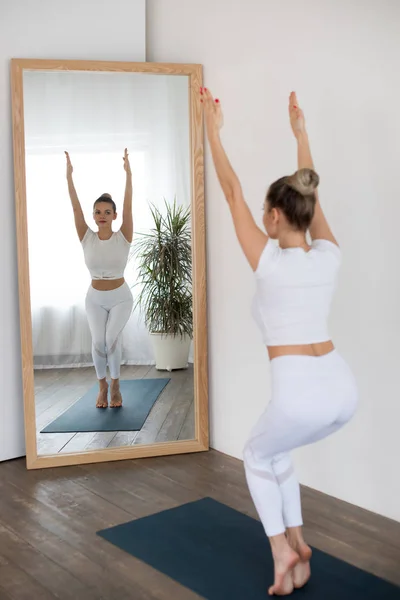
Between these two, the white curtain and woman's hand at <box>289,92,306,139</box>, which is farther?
the white curtain

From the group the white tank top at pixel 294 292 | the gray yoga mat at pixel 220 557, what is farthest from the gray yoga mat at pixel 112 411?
the white tank top at pixel 294 292

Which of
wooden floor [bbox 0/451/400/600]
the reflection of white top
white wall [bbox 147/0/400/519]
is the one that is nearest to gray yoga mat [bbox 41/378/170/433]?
wooden floor [bbox 0/451/400/600]

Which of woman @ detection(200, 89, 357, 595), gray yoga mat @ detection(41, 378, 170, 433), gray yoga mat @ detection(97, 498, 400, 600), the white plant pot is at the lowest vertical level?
gray yoga mat @ detection(97, 498, 400, 600)

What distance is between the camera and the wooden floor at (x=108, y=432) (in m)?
3.71

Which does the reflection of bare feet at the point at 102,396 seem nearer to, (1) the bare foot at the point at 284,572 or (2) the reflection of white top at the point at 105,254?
(2) the reflection of white top at the point at 105,254

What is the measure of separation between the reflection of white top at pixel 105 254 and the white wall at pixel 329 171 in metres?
0.50

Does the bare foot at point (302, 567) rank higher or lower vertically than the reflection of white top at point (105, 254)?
lower

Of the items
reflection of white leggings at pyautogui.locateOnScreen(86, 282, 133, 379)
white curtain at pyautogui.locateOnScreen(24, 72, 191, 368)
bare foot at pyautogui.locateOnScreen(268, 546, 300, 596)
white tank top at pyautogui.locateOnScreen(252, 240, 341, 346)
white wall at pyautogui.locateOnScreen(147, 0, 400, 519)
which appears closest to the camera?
white tank top at pyautogui.locateOnScreen(252, 240, 341, 346)

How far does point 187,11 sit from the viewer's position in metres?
3.84

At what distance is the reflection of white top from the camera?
3.67m

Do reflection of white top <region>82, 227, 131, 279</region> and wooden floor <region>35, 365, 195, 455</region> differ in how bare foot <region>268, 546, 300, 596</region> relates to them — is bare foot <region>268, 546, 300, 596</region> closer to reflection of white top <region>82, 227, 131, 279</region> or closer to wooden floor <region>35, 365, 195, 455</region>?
wooden floor <region>35, 365, 195, 455</region>

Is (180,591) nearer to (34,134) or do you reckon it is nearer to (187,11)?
(34,134)

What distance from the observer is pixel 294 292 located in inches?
84.2

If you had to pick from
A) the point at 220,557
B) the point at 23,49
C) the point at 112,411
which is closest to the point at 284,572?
the point at 220,557
